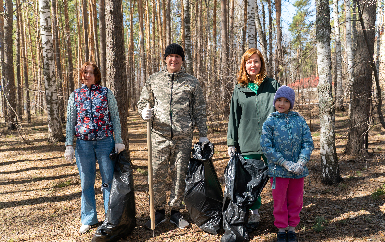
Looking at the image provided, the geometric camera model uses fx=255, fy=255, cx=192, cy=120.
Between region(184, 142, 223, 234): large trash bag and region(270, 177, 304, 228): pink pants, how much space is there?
0.72m

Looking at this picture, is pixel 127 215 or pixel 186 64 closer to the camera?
pixel 127 215

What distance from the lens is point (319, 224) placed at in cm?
300

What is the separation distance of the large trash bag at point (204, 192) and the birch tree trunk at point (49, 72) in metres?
6.70

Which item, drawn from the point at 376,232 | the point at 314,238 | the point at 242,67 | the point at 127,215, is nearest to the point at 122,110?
the point at 127,215

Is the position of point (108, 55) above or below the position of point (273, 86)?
above

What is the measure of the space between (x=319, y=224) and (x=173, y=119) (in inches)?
83.7

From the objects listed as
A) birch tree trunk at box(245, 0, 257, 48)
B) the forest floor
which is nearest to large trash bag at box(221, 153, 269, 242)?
the forest floor

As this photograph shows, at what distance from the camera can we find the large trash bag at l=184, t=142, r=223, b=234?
3064mm

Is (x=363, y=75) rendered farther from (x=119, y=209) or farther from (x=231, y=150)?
(x=119, y=209)

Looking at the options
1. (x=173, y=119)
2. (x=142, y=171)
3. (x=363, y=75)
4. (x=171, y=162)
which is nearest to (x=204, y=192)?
(x=171, y=162)

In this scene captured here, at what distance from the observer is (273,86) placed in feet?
9.73

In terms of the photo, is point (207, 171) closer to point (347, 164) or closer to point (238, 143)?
point (238, 143)

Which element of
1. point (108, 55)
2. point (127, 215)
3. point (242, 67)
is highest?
point (108, 55)

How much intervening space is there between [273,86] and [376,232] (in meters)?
2.01
